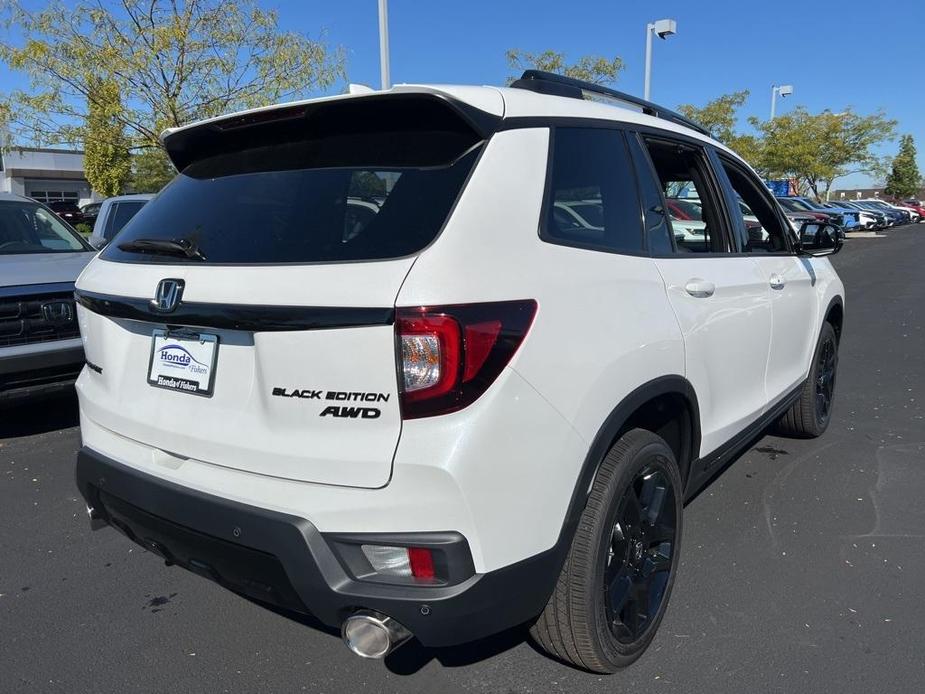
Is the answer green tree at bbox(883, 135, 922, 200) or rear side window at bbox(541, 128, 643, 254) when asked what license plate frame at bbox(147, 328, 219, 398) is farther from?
green tree at bbox(883, 135, 922, 200)

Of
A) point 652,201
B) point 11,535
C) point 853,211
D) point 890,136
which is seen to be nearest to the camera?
point 652,201

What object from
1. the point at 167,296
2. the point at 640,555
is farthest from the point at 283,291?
the point at 640,555

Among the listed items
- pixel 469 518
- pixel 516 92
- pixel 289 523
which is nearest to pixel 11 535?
pixel 289 523

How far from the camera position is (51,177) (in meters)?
47.2

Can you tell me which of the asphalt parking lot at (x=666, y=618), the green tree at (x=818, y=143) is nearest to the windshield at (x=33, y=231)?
the asphalt parking lot at (x=666, y=618)

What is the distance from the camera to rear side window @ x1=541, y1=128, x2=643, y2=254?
7.48 feet

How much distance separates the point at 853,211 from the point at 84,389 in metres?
38.2

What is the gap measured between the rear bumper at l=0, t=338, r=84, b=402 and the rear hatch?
2.27 meters

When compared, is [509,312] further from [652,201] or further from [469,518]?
[652,201]

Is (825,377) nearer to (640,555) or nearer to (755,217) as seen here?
(755,217)

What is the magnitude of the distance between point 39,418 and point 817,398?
5630 millimetres

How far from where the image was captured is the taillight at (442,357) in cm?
181

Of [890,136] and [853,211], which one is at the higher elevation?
[890,136]

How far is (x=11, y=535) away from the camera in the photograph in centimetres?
366
